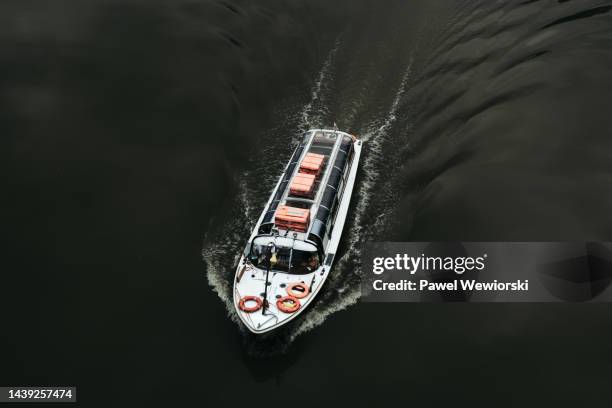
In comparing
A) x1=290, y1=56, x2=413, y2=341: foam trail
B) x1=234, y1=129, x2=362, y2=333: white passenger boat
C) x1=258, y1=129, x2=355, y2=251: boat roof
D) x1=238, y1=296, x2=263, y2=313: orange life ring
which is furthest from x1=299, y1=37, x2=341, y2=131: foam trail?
x1=238, y1=296, x2=263, y2=313: orange life ring

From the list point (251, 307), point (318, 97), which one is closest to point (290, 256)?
point (251, 307)

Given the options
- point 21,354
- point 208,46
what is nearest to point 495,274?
point 21,354

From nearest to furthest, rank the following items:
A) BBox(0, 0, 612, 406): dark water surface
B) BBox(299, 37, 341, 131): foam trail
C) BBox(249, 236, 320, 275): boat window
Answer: BBox(0, 0, 612, 406): dark water surface, BBox(249, 236, 320, 275): boat window, BBox(299, 37, 341, 131): foam trail

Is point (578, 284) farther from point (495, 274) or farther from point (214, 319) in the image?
point (214, 319)

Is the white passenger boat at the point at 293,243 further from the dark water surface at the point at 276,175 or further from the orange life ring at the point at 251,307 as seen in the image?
the dark water surface at the point at 276,175

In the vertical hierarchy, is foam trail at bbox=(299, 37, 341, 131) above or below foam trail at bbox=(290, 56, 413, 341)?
above

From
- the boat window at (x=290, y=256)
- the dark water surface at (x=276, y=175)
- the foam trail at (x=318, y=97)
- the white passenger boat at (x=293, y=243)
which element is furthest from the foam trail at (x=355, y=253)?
the foam trail at (x=318, y=97)

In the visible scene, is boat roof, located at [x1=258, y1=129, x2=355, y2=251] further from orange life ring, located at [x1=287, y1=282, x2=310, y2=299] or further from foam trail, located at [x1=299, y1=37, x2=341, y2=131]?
foam trail, located at [x1=299, y1=37, x2=341, y2=131]

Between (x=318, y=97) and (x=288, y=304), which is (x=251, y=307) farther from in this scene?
(x=318, y=97)

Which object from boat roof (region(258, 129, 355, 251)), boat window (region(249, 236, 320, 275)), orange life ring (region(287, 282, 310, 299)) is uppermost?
boat roof (region(258, 129, 355, 251))
